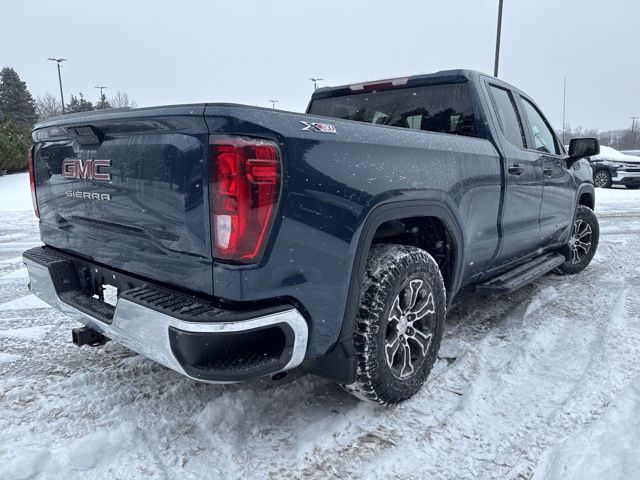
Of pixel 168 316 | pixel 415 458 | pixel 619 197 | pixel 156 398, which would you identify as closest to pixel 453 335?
pixel 415 458

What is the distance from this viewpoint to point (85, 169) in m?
2.26

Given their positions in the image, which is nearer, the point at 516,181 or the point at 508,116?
the point at 516,181

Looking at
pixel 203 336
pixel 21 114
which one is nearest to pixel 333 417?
pixel 203 336

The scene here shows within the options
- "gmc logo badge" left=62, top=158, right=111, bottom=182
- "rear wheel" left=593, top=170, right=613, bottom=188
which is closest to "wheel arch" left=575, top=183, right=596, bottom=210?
"gmc logo badge" left=62, top=158, right=111, bottom=182

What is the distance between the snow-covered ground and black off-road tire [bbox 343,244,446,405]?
7.4 inches

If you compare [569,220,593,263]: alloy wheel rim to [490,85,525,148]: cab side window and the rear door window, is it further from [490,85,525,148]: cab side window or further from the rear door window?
the rear door window

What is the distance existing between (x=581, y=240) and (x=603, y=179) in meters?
12.6

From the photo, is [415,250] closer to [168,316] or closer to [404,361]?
[404,361]

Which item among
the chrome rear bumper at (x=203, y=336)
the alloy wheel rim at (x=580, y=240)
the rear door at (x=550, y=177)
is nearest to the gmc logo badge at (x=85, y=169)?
the chrome rear bumper at (x=203, y=336)

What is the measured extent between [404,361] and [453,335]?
110 centimetres

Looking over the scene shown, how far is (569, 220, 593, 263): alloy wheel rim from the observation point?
5.19 metres

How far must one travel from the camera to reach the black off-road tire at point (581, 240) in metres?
5.13

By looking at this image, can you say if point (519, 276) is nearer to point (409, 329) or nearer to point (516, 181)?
point (516, 181)

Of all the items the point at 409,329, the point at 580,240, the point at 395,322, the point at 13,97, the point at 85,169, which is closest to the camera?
the point at 85,169
